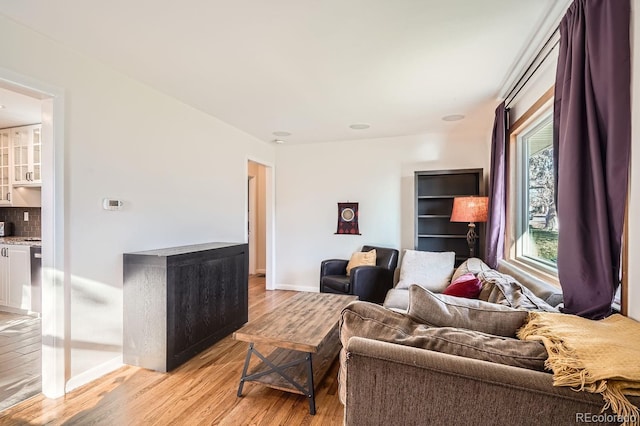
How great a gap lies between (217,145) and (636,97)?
366 cm

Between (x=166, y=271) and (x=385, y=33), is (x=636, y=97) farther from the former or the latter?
(x=166, y=271)

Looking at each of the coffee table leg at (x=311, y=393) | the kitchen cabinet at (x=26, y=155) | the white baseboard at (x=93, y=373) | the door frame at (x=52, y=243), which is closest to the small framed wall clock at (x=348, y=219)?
the coffee table leg at (x=311, y=393)

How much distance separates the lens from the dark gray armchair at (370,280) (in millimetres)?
3854

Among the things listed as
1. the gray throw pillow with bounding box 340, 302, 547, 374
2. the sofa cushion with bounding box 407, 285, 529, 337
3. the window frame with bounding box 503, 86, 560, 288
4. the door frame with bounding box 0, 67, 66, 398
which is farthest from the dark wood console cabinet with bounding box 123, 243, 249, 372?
the window frame with bounding box 503, 86, 560, 288

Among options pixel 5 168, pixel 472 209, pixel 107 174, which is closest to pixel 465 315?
pixel 472 209

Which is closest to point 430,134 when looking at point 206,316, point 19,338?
point 206,316

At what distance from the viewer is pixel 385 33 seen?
1.98 metres

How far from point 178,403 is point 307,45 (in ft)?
8.54

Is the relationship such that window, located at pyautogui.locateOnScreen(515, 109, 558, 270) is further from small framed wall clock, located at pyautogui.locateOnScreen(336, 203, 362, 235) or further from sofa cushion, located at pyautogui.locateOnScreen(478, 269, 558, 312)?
small framed wall clock, located at pyautogui.locateOnScreen(336, 203, 362, 235)

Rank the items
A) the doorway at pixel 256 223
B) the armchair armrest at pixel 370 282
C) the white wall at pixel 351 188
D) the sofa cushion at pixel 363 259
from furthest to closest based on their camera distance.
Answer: the doorway at pixel 256 223 < the white wall at pixel 351 188 < the sofa cushion at pixel 363 259 < the armchair armrest at pixel 370 282

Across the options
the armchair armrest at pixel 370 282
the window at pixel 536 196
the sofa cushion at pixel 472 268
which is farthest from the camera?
the armchair armrest at pixel 370 282

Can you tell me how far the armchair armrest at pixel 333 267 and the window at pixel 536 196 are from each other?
225 cm

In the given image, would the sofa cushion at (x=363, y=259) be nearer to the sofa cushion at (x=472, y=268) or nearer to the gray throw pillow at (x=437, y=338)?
the sofa cushion at (x=472, y=268)

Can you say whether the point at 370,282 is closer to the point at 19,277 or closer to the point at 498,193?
the point at 498,193
